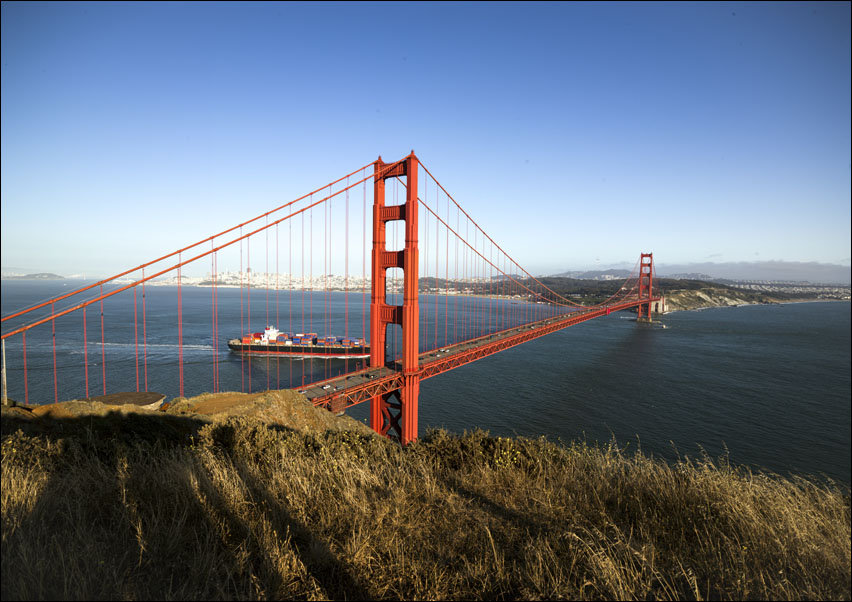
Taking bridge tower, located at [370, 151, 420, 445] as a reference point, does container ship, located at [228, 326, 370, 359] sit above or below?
below

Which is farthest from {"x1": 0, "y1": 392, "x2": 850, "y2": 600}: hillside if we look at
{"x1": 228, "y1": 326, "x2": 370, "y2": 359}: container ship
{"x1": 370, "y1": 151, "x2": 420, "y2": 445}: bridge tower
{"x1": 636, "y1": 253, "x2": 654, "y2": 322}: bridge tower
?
{"x1": 636, "y1": 253, "x2": 654, "y2": 322}: bridge tower

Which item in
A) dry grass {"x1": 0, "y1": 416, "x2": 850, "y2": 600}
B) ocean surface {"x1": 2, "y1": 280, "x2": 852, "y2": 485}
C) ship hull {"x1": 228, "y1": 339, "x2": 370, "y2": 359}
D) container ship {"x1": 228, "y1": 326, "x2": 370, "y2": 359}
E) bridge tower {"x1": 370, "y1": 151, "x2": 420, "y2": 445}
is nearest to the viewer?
dry grass {"x1": 0, "y1": 416, "x2": 850, "y2": 600}

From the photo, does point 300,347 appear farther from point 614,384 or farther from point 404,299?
point 614,384

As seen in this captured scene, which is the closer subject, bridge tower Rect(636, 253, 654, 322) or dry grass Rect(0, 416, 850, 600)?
dry grass Rect(0, 416, 850, 600)

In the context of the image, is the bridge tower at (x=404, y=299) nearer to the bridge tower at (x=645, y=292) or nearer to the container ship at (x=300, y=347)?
the container ship at (x=300, y=347)

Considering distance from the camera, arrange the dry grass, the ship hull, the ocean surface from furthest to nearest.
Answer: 1. the ship hull
2. the ocean surface
3. the dry grass

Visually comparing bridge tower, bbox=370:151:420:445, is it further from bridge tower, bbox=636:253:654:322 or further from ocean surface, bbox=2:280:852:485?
bridge tower, bbox=636:253:654:322

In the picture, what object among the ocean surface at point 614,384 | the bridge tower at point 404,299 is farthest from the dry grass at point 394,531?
the bridge tower at point 404,299

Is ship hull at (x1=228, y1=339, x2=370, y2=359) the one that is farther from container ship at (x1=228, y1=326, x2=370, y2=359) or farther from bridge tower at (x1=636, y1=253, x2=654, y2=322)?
bridge tower at (x1=636, y1=253, x2=654, y2=322)
